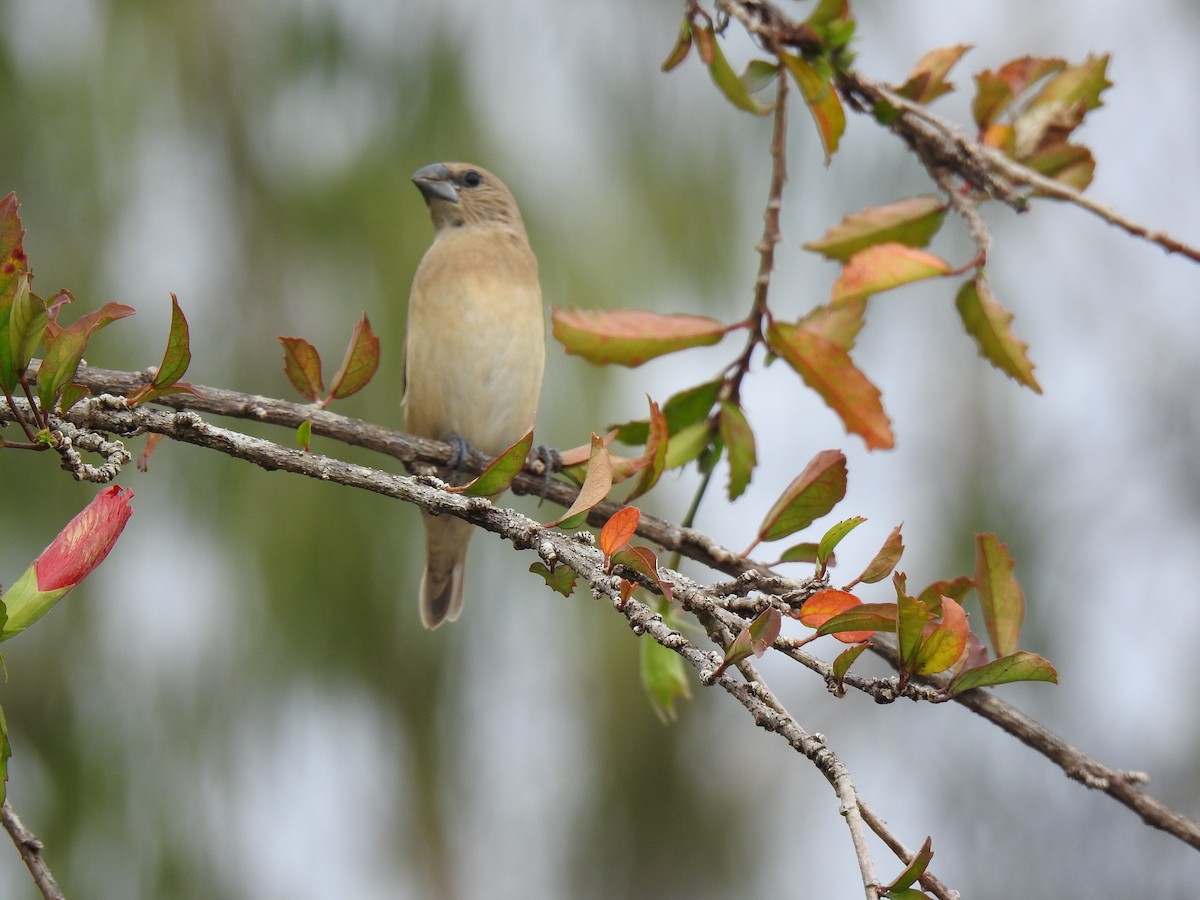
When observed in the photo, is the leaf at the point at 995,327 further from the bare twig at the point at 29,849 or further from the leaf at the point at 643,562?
the bare twig at the point at 29,849

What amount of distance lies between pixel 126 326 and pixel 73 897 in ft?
7.14

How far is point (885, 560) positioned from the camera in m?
1.59

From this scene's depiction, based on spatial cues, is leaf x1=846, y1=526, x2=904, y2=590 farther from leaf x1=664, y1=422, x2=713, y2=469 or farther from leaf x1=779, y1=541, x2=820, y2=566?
leaf x1=664, y1=422, x2=713, y2=469

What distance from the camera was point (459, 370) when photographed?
12.8ft

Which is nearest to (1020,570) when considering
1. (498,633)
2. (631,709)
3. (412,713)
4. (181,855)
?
(631,709)

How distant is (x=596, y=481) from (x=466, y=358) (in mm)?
2297

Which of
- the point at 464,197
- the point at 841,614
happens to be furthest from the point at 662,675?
the point at 464,197

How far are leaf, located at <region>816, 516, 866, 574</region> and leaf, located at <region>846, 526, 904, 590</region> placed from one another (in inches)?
1.8

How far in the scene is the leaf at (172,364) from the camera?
5.37ft

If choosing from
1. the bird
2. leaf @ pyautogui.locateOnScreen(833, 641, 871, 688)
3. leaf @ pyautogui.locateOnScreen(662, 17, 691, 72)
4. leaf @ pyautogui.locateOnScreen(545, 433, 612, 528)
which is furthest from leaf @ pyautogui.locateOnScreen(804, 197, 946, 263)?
the bird

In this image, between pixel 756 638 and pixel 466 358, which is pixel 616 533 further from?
pixel 466 358

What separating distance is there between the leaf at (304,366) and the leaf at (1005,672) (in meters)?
1.18

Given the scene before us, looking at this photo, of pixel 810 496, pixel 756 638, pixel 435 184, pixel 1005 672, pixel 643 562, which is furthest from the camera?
pixel 435 184

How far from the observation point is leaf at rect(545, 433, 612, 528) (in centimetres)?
167
